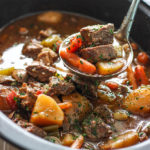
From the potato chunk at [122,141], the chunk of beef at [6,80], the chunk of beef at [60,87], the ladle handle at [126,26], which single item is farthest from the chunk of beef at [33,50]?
the potato chunk at [122,141]

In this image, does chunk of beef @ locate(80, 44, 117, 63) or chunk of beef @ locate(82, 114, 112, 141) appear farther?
chunk of beef @ locate(80, 44, 117, 63)

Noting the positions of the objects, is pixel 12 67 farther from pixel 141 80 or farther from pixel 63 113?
pixel 141 80

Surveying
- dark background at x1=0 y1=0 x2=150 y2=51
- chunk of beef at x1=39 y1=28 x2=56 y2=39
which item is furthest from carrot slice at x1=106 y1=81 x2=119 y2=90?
chunk of beef at x1=39 y1=28 x2=56 y2=39

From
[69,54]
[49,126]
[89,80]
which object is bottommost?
[49,126]

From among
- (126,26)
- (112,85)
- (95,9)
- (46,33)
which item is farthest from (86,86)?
(95,9)

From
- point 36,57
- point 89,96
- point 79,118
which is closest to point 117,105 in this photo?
point 89,96

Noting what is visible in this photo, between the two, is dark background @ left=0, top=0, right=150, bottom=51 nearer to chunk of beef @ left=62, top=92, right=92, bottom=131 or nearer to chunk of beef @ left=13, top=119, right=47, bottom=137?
chunk of beef @ left=62, top=92, right=92, bottom=131

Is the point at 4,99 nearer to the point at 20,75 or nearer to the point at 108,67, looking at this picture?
the point at 20,75
